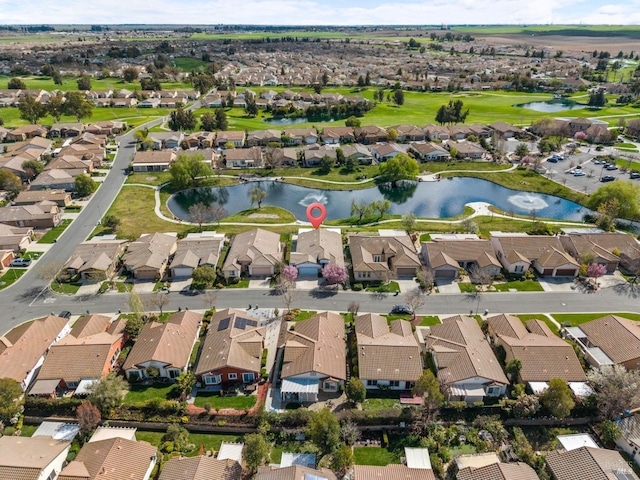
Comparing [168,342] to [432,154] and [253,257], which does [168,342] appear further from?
[432,154]

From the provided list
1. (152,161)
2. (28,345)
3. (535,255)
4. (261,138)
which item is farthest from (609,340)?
(152,161)

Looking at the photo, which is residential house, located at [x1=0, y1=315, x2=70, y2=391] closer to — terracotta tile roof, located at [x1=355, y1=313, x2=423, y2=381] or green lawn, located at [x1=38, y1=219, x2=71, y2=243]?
green lawn, located at [x1=38, y1=219, x2=71, y2=243]

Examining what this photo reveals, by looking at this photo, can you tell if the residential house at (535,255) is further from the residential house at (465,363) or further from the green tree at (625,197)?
the green tree at (625,197)

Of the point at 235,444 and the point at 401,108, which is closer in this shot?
the point at 235,444

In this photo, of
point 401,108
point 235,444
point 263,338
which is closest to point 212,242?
point 263,338

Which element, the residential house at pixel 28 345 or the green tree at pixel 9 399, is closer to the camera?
the green tree at pixel 9 399

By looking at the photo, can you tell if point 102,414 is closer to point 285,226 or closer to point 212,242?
point 212,242

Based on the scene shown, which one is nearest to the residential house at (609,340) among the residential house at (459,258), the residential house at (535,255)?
the residential house at (535,255)
